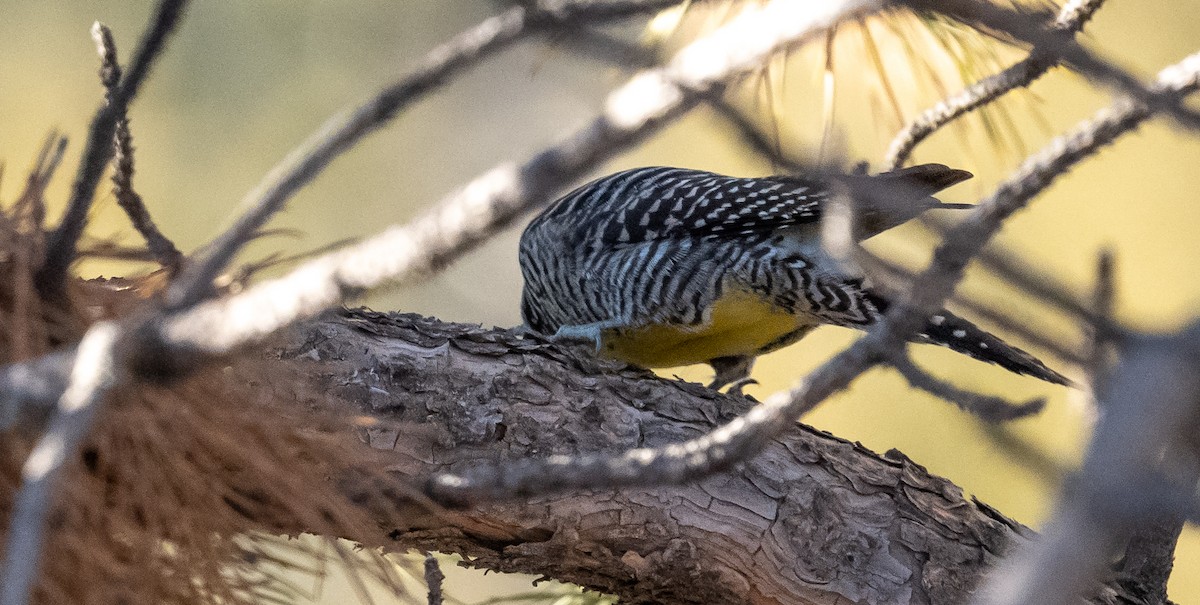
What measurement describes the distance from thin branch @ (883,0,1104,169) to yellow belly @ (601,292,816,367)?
0.52 meters

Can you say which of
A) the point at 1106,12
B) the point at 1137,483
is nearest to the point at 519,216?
the point at 1137,483

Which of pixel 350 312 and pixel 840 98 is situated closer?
pixel 350 312

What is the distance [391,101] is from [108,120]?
23cm

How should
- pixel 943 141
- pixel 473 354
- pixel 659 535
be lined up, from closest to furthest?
pixel 659 535, pixel 473 354, pixel 943 141

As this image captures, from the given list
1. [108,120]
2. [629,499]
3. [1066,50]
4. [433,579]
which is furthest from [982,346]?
[108,120]

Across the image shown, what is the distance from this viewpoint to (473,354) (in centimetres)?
167

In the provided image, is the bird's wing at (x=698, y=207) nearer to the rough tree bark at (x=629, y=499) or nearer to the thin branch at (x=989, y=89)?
the thin branch at (x=989, y=89)

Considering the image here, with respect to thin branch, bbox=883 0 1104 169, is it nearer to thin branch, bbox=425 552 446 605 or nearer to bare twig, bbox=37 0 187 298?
bare twig, bbox=37 0 187 298

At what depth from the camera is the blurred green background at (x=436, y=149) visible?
207 inches

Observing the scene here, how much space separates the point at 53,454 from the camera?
2.13ft

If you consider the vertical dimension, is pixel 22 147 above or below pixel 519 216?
above

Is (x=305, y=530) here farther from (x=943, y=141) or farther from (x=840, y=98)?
(x=943, y=141)

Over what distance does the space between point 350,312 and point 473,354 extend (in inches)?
8.9

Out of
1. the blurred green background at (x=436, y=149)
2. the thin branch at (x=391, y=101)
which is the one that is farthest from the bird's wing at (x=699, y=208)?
the blurred green background at (x=436, y=149)
